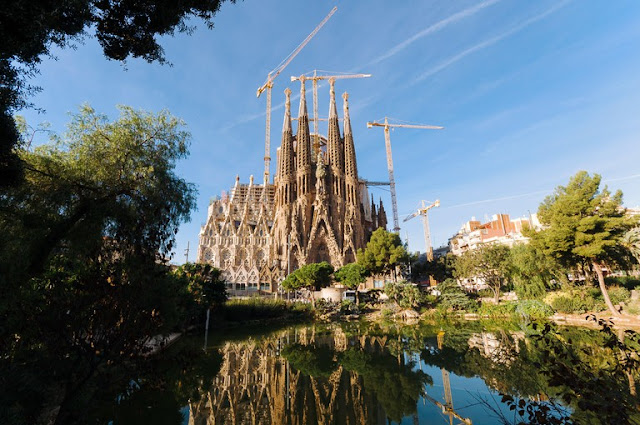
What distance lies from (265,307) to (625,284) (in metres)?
26.1

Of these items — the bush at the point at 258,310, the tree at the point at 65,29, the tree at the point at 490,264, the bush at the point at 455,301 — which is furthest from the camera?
the tree at the point at 490,264

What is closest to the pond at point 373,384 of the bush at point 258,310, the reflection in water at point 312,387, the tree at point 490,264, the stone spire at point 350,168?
the reflection in water at point 312,387

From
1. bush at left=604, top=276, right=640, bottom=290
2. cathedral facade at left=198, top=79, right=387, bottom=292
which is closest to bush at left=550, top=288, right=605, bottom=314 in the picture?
bush at left=604, top=276, right=640, bottom=290

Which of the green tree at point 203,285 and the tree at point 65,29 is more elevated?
the tree at point 65,29

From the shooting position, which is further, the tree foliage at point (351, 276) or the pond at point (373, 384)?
the tree foliage at point (351, 276)

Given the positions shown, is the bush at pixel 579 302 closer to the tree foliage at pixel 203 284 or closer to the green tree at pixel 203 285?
the green tree at pixel 203 285

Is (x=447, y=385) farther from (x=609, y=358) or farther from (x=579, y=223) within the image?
(x=579, y=223)

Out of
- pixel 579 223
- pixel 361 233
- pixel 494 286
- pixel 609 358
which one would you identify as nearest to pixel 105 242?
pixel 609 358

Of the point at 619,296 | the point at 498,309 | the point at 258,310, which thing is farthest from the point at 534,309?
the point at 258,310

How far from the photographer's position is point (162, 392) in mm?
8258

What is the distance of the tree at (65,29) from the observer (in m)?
4.45

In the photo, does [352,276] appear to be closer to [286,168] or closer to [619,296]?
[619,296]

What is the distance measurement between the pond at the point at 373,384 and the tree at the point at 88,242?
104 cm

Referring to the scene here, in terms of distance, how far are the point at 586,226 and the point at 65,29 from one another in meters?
22.9
